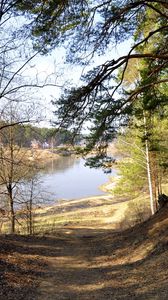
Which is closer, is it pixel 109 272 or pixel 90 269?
pixel 109 272

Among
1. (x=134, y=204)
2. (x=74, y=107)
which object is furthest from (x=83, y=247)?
(x=134, y=204)

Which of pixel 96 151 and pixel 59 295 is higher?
pixel 96 151

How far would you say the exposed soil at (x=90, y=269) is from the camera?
307 inches

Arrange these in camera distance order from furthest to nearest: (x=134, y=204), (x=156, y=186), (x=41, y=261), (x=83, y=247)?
(x=134, y=204) < (x=156, y=186) < (x=83, y=247) < (x=41, y=261)

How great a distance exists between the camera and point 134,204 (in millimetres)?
28906

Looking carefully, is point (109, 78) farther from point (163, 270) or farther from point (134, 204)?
point (134, 204)

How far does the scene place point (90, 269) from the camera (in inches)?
433

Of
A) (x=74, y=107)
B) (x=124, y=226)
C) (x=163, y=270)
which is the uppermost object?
(x=74, y=107)

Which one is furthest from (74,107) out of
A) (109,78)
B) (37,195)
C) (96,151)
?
(37,195)

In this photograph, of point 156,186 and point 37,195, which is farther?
point 156,186

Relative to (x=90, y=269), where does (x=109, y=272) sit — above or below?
above

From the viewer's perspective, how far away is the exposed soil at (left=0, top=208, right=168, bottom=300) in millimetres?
7806

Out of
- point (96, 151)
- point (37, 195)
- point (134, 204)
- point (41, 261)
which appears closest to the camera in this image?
point (41, 261)

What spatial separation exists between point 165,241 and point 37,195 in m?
10.0
